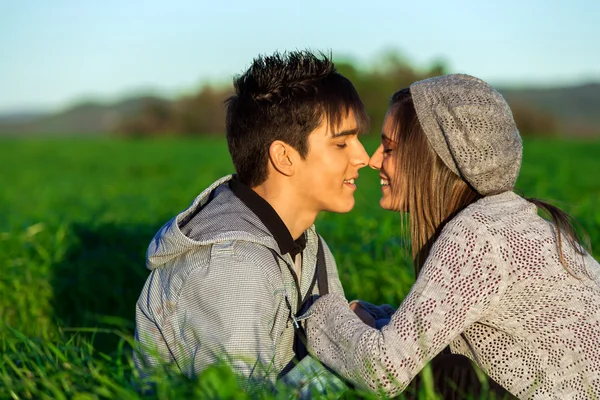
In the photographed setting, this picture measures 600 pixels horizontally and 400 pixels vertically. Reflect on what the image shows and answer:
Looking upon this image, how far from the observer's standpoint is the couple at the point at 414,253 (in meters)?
2.61

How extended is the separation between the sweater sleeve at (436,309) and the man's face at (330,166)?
34.3 inches

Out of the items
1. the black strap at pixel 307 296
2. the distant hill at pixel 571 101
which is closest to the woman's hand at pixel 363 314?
the black strap at pixel 307 296

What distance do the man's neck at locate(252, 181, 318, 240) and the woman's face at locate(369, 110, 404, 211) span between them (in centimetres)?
38

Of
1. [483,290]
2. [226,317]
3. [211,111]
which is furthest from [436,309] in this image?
[211,111]

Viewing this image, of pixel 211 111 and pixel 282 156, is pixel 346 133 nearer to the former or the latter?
pixel 282 156

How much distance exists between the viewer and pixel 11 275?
18.6 feet

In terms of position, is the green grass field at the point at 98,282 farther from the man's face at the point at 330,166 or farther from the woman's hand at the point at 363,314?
the woman's hand at the point at 363,314

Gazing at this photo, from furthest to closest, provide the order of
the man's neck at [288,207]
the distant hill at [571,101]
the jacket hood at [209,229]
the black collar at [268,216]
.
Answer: the distant hill at [571,101], the man's neck at [288,207], the black collar at [268,216], the jacket hood at [209,229]

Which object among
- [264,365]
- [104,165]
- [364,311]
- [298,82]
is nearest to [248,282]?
[264,365]

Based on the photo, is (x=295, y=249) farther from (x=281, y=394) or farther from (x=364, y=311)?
(x=281, y=394)

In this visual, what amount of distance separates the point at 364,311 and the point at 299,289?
0.30 metres

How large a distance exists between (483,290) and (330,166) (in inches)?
41.8

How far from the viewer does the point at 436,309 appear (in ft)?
8.42

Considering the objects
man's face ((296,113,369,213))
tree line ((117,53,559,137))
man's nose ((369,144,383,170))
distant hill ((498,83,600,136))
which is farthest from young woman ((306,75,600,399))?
distant hill ((498,83,600,136))
